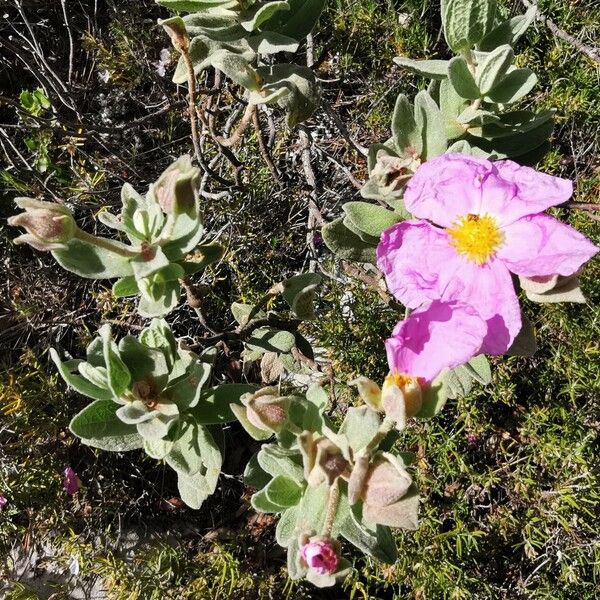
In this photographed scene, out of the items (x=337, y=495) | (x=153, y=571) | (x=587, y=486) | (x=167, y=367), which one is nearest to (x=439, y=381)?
(x=337, y=495)

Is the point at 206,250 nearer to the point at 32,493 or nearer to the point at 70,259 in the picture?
the point at 70,259

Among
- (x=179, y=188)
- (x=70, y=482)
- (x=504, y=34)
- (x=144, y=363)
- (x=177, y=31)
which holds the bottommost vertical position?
(x=70, y=482)

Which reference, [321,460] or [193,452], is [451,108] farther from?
[193,452]

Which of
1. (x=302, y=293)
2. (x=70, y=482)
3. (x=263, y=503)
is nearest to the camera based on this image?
(x=263, y=503)

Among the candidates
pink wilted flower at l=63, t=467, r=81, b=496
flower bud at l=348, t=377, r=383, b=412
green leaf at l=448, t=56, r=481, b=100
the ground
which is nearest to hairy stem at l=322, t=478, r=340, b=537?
flower bud at l=348, t=377, r=383, b=412

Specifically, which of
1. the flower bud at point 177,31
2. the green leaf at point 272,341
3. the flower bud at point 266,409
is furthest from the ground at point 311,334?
the flower bud at point 266,409

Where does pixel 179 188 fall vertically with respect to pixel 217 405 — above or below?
above

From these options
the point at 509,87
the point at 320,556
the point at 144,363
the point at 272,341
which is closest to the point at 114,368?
the point at 144,363
